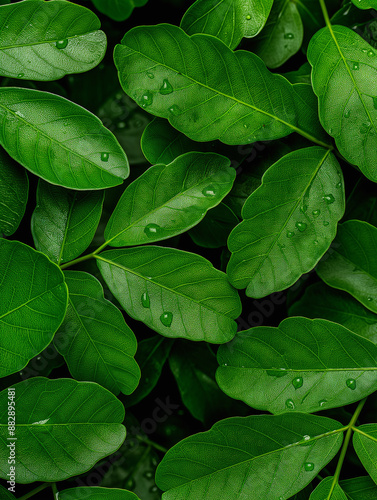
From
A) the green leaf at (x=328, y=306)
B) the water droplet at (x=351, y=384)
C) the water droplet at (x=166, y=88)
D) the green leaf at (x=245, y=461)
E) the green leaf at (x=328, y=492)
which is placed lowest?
the green leaf at (x=328, y=492)

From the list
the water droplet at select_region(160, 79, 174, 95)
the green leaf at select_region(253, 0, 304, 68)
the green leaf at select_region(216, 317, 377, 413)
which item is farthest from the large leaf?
the green leaf at select_region(216, 317, 377, 413)

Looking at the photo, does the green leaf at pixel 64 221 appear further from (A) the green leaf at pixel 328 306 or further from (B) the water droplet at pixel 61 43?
(A) the green leaf at pixel 328 306

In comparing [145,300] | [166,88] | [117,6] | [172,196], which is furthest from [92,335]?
[117,6]

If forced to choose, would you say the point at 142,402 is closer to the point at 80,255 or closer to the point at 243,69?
the point at 80,255

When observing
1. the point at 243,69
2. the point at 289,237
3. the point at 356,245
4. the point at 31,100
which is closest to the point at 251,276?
the point at 289,237

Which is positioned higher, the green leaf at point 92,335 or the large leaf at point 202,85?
the large leaf at point 202,85

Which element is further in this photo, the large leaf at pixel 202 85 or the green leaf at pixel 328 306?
the green leaf at pixel 328 306

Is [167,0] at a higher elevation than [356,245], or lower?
higher

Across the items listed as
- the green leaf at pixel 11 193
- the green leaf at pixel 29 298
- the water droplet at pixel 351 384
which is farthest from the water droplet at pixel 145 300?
the water droplet at pixel 351 384
